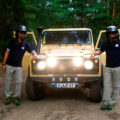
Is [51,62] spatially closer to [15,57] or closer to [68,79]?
[68,79]

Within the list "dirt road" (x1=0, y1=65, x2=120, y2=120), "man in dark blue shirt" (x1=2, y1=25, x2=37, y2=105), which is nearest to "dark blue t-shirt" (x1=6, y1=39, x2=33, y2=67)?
"man in dark blue shirt" (x1=2, y1=25, x2=37, y2=105)

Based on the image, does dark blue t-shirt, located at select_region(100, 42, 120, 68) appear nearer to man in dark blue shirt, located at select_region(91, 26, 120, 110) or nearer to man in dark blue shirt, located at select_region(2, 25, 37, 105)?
man in dark blue shirt, located at select_region(91, 26, 120, 110)

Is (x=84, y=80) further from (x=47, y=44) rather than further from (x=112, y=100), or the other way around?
(x=47, y=44)

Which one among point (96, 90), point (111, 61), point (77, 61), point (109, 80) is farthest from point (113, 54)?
point (96, 90)

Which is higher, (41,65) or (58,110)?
(41,65)

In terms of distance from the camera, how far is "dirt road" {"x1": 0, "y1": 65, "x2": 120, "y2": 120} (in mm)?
4346

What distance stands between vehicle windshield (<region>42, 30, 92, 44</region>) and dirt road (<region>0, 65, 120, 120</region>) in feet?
4.94

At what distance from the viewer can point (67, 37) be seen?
21.4 ft

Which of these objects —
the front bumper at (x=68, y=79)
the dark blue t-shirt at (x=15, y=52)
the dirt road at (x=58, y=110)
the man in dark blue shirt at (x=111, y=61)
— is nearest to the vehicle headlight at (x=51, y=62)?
the front bumper at (x=68, y=79)

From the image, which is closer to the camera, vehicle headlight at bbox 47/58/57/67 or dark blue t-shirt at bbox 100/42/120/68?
dark blue t-shirt at bbox 100/42/120/68

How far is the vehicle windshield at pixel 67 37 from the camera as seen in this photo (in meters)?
6.47

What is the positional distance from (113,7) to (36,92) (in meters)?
15.7

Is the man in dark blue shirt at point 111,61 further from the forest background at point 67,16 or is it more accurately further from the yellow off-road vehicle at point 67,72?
the forest background at point 67,16

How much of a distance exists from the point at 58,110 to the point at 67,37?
95.1 inches
